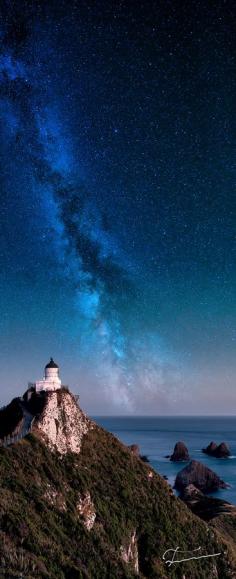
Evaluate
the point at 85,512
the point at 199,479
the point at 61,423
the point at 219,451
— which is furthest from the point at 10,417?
the point at 219,451

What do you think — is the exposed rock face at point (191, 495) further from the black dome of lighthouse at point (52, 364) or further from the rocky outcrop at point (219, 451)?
the rocky outcrop at point (219, 451)

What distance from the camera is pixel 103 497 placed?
162 ft

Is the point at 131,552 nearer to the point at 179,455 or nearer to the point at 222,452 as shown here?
the point at 179,455

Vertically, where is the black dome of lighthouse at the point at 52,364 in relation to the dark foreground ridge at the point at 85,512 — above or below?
above

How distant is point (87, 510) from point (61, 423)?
9601mm

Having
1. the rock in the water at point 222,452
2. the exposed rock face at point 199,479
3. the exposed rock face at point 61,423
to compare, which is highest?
the exposed rock face at point 61,423

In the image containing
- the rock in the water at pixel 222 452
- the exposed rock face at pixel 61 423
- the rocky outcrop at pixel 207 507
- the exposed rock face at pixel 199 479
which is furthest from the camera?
the rock in the water at pixel 222 452

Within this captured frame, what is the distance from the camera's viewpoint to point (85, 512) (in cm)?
4453

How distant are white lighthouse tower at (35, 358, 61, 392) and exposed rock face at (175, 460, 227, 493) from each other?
7430cm

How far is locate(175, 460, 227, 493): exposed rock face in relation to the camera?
115838 millimetres

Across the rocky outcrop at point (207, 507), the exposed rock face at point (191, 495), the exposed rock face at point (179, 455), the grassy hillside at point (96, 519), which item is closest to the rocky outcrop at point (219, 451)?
the exposed rock face at point (179, 455)

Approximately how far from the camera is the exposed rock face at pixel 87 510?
144 feet

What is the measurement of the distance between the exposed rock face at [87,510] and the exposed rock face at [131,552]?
4950 mm

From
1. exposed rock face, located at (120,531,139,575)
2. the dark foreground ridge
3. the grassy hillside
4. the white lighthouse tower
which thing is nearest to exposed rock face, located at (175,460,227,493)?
the dark foreground ridge
